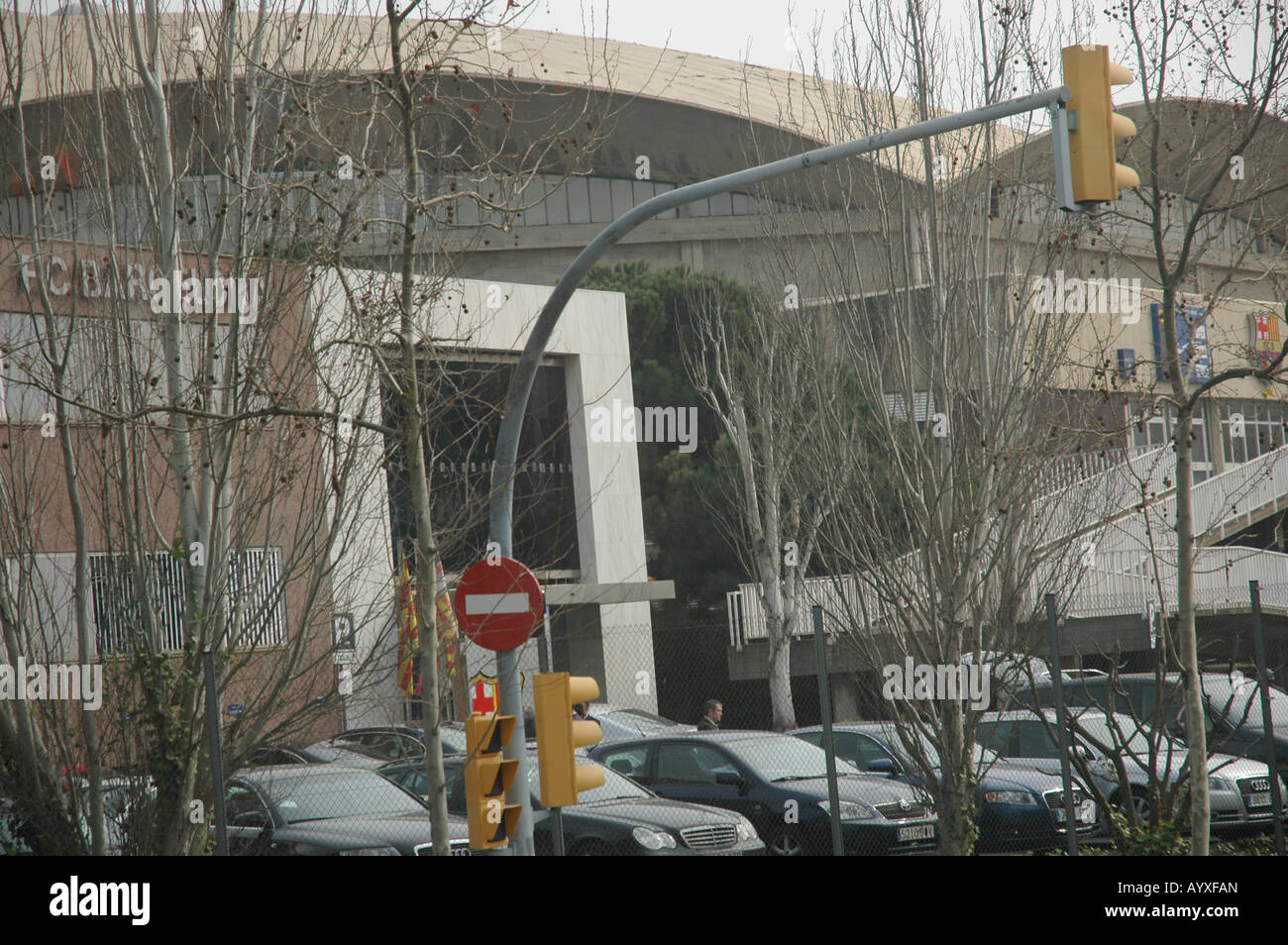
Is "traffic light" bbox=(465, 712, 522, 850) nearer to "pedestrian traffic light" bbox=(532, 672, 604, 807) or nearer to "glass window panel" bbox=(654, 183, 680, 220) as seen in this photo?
"pedestrian traffic light" bbox=(532, 672, 604, 807)

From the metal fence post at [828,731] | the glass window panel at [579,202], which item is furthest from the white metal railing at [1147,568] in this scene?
the glass window panel at [579,202]

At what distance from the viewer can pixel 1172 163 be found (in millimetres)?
10594

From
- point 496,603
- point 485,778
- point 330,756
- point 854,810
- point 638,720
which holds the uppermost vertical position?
point 496,603

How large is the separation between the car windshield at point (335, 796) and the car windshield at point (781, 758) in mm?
3406

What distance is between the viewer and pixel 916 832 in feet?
42.6

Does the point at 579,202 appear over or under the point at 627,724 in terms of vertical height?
over

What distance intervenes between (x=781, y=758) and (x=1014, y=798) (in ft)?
8.02

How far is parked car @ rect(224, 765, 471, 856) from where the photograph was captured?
11398 millimetres

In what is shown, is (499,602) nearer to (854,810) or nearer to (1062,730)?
(1062,730)

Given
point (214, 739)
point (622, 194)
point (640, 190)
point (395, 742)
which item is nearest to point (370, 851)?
point (214, 739)

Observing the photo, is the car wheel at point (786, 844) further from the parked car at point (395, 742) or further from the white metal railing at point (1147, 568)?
the white metal railing at point (1147, 568)

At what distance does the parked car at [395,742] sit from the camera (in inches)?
621

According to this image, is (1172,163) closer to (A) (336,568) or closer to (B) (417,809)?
(A) (336,568)
